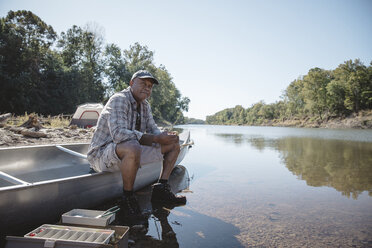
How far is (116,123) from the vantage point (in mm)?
2549

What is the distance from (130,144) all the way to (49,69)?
2412 centimetres

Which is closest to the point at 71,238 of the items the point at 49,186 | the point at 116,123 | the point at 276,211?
the point at 49,186

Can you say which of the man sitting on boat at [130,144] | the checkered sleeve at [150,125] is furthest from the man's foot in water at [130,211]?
the checkered sleeve at [150,125]

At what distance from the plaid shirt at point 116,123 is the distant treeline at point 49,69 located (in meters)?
18.7

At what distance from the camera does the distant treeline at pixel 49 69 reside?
18109 millimetres

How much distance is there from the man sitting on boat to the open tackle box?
0.87 m

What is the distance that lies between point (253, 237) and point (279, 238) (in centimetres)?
24

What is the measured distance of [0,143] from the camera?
512 cm

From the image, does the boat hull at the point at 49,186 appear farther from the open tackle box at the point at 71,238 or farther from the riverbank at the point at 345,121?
the riverbank at the point at 345,121

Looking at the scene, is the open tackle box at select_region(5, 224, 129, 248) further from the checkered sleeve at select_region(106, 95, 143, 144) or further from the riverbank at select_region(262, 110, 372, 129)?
the riverbank at select_region(262, 110, 372, 129)

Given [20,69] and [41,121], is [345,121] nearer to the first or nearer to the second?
[41,121]

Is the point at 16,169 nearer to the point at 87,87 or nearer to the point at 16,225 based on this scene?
the point at 16,225

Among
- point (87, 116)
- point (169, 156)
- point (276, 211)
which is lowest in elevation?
point (276, 211)

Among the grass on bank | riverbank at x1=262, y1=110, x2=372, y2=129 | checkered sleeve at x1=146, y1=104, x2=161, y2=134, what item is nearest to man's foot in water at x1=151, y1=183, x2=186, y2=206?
checkered sleeve at x1=146, y1=104, x2=161, y2=134
